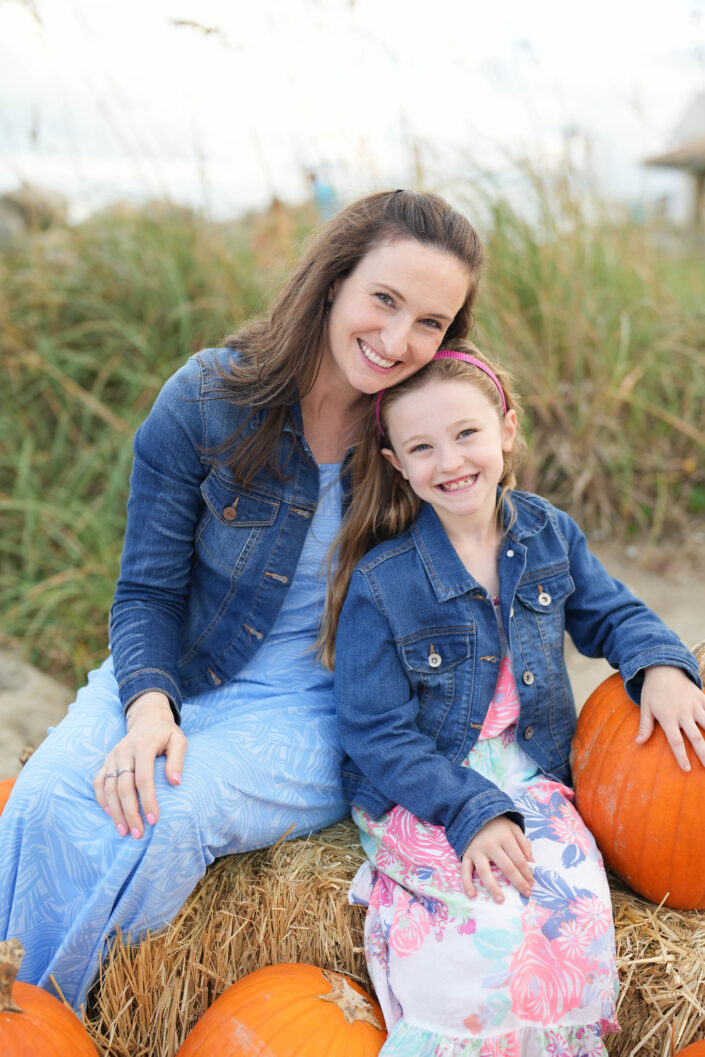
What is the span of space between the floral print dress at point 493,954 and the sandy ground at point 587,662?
132 cm

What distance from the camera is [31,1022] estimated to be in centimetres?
138

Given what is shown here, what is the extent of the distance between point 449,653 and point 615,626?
1.40 ft

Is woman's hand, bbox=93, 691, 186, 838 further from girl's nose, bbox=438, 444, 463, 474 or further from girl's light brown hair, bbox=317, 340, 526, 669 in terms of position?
girl's nose, bbox=438, 444, 463, 474

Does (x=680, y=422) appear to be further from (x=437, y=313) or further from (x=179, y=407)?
(x=179, y=407)

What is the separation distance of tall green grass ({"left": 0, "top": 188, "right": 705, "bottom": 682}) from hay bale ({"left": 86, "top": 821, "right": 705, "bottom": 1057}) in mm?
1758

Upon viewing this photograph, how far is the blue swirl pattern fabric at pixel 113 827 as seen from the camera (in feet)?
5.17

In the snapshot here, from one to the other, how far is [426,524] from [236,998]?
1069mm

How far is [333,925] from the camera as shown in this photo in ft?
5.78

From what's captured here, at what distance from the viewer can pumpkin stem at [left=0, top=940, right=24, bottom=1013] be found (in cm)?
132

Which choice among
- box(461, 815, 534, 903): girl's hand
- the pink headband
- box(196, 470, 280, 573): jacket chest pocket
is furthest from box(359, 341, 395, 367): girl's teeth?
box(461, 815, 534, 903): girl's hand

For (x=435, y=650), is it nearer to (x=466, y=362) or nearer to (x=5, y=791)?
(x=466, y=362)

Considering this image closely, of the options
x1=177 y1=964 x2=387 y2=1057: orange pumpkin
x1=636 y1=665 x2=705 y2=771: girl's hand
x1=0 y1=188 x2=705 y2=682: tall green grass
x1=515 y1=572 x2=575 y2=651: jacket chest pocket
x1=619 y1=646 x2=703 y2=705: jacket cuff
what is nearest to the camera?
x1=177 y1=964 x2=387 y2=1057: orange pumpkin

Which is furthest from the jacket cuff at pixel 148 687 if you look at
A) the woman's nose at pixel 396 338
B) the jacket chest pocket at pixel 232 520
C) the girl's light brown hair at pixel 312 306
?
the woman's nose at pixel 396 338

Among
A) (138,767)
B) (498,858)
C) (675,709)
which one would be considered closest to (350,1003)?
(498,858)
